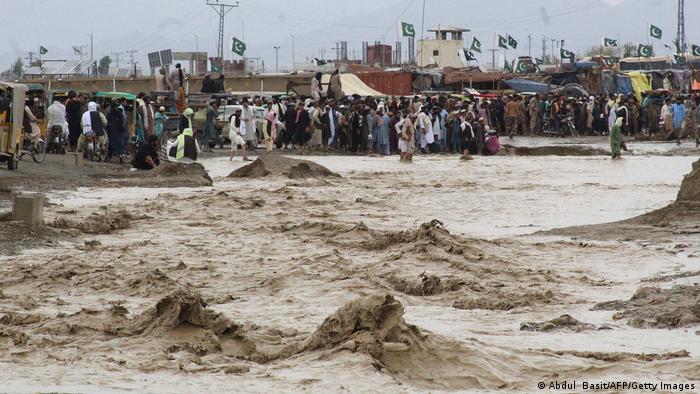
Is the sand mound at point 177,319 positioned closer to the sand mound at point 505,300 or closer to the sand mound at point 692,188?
the sand mound at point 505,300

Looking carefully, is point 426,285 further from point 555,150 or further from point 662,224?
point 555,150

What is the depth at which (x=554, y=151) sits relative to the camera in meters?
33.9

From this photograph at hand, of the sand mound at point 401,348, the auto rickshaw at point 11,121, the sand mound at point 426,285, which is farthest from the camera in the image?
the auto rickshaw at point 11,121

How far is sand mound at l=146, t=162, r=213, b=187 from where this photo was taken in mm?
21938

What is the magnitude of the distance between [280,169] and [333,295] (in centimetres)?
1353

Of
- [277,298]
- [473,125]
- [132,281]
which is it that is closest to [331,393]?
[277,298]

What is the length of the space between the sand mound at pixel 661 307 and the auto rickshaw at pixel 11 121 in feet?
39.1

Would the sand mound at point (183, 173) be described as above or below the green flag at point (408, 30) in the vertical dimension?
below

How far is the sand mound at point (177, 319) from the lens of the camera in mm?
8695

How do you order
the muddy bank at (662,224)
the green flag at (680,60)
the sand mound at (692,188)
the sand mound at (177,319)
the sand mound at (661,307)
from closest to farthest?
the sand mound at (177,319)
the sand mound at (661,307)
the muddy bank at (662,224)
the sand mound at (692,188)
the green flag at (680,60)

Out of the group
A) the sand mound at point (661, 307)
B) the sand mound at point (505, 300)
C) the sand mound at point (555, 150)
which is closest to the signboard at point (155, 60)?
the sand mound at point (555, 150)

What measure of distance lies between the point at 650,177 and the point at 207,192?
889 cm

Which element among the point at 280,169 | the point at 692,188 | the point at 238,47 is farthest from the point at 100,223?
the point at 238,47

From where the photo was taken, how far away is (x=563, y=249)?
13805 mm
